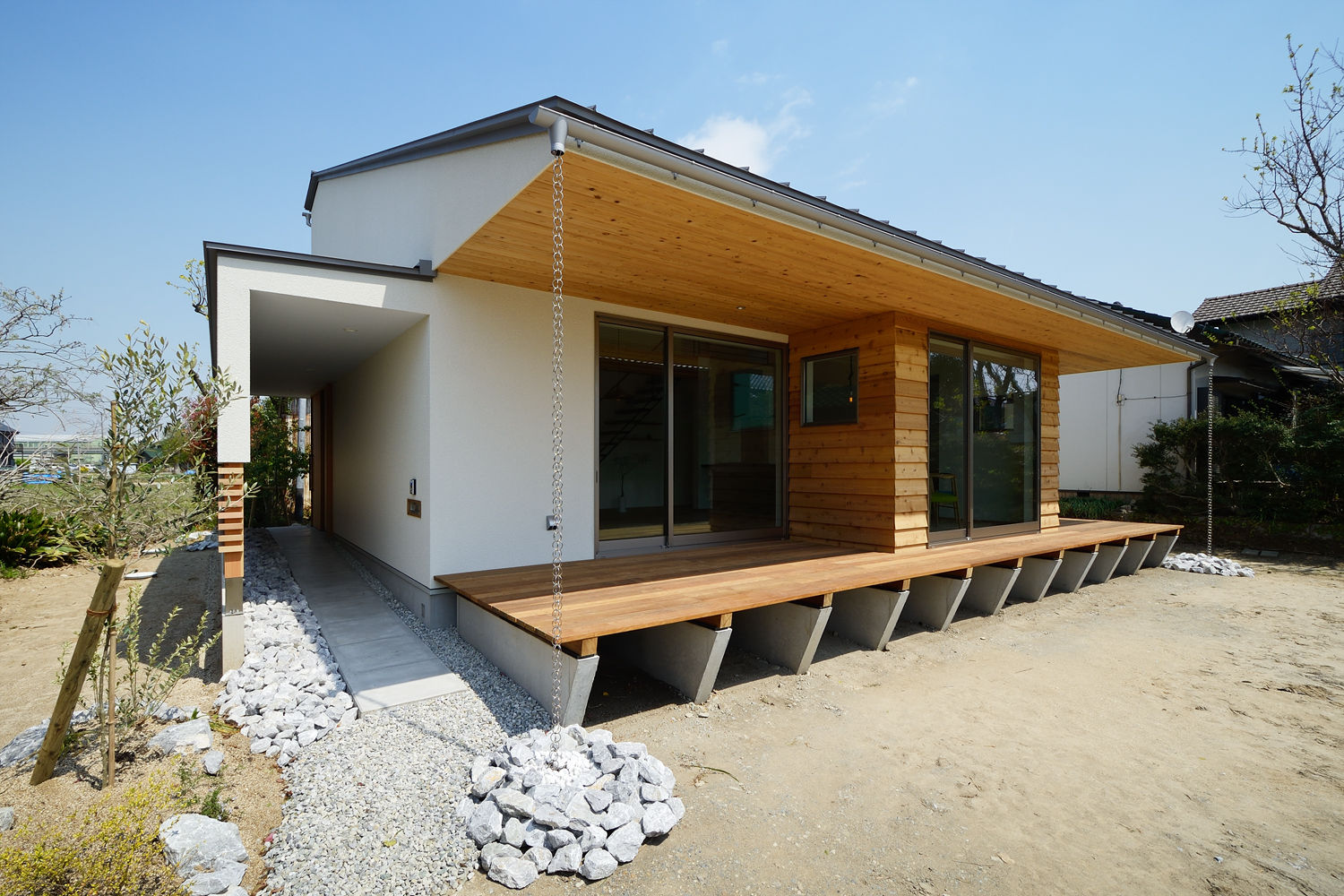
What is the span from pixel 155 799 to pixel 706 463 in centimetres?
428

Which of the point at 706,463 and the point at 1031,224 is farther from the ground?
the point at 1031,224

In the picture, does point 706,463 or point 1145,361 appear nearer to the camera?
point 706,463

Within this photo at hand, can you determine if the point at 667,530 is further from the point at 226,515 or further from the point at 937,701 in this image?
the point at 226,515

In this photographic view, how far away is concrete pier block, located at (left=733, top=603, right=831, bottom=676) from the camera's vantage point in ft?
12.4

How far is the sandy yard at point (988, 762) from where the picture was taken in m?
2.08

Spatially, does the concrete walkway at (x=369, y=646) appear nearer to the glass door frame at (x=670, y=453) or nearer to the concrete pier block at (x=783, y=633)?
the glass door frame at (x=670, y=453)

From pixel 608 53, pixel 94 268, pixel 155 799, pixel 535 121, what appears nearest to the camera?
pixel 155 799

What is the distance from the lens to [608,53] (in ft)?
20.2

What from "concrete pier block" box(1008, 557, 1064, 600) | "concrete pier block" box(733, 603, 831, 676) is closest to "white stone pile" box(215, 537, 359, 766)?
"concrete pier block" box(733, 603, 831, 676)

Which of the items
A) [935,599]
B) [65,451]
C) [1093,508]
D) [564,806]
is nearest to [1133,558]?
[1093,508]

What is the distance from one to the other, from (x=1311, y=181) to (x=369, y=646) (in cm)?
1399

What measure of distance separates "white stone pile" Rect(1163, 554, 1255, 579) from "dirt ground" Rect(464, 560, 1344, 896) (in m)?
3.04

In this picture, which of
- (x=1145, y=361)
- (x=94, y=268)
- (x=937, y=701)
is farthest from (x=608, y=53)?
(x=1145, y=361)

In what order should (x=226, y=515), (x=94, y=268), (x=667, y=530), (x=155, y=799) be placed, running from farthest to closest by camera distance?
1. (x=94, y=268)
2. (x=667, y=530)
3. (x=226, y=515)
4. (x=155, y=799)
